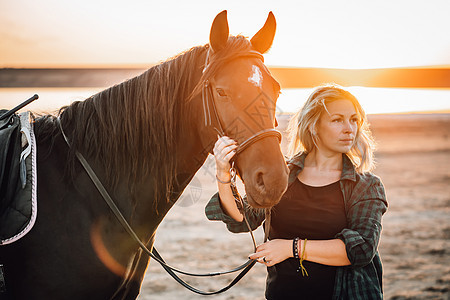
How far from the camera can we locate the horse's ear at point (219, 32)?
6.93ft

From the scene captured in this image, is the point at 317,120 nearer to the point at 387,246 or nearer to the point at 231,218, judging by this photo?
the point at 231,218

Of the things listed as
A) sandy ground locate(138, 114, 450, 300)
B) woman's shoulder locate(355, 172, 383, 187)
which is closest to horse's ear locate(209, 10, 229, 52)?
woman's shoulder locate(355, 172, 383, 187)

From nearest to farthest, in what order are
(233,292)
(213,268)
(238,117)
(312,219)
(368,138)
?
(238,117), (312,219), (368,138), (233,292), (213,268)

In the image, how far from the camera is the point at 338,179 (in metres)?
2.43

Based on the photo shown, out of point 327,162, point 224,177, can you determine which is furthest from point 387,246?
point 224,177

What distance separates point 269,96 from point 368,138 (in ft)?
3.08

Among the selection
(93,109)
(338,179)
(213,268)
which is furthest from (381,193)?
(213,268)

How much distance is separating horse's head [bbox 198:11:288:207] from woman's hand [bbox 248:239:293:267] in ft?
1.27

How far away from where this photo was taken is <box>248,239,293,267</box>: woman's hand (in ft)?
7.26

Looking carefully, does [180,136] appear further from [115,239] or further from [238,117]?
[115,239]

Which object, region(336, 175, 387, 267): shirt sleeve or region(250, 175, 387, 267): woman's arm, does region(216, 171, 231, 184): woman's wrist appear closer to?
region(250, 175, 387, 267): woman's arm

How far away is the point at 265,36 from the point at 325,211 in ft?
3.74

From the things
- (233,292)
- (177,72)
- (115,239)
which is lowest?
(233,292)

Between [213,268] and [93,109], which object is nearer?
[93,109]
